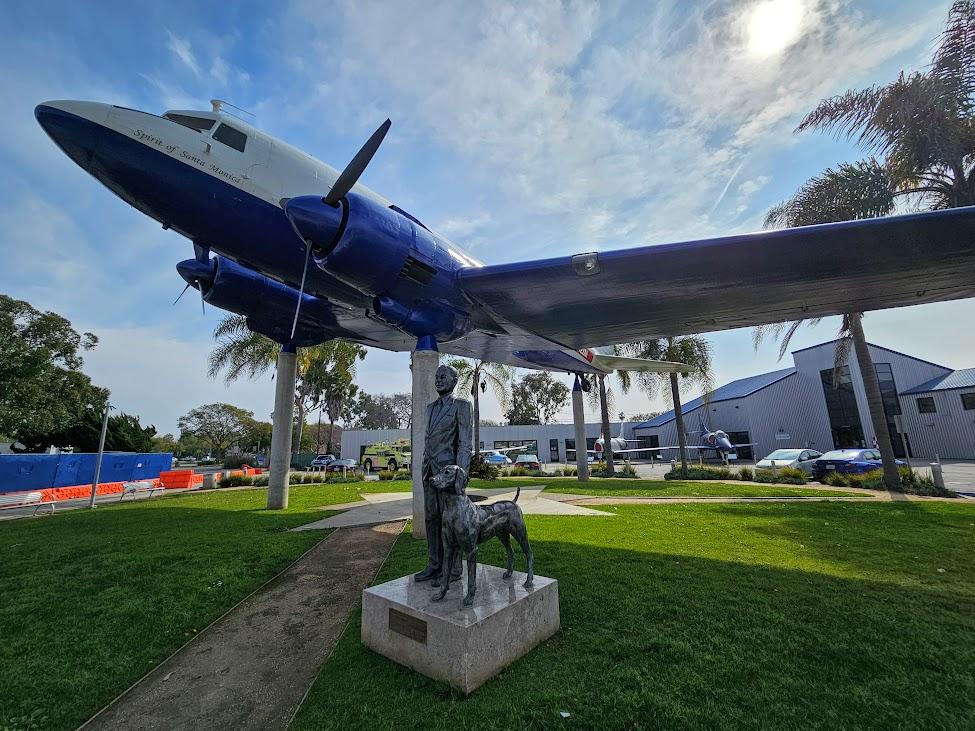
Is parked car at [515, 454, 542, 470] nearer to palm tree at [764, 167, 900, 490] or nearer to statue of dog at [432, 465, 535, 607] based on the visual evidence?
palm tree at [764, 167, 900, 490]

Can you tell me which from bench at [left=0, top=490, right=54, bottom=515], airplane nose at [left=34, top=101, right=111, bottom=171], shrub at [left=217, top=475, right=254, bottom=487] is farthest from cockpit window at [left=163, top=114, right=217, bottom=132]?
shrub at [left=217, top=475, right=254, bottom=487]

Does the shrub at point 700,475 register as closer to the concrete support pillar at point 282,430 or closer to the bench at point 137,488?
the concrete support pillar at point 282,430

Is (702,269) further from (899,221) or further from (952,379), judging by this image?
(952,379)

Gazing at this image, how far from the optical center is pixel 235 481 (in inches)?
931

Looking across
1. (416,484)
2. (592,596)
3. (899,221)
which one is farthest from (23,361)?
(899,221)

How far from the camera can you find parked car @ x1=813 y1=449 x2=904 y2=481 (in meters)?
19.1

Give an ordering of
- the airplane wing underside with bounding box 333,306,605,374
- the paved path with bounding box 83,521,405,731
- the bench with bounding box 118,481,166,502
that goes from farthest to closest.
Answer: the bench with bounding box 118,481,166,502, the airplane wing underside with bounding box 333,306,605,374, the paved path with bounding box 83,521,405,731

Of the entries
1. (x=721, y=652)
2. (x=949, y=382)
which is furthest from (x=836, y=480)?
(x=949, y=382)

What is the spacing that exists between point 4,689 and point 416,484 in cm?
604

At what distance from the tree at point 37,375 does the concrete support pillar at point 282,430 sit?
30.0m

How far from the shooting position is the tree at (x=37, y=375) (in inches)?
1134

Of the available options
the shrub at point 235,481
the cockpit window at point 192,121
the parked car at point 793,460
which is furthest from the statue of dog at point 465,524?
the shrub at point 235,481

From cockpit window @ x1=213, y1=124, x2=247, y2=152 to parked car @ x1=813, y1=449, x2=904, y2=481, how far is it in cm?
2582

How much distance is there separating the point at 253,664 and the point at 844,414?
47925 millimetres
